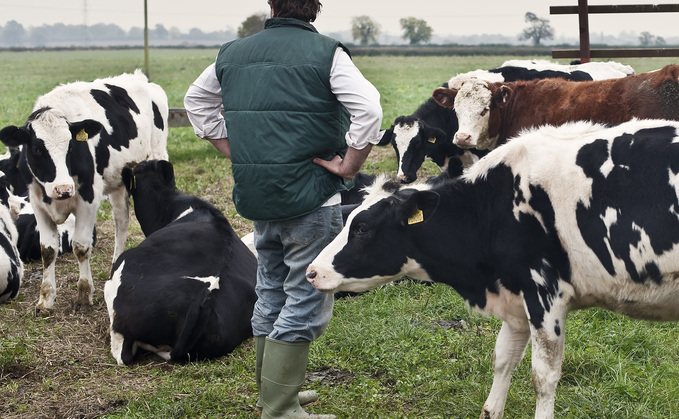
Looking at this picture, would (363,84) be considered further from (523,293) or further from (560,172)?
(523,293)

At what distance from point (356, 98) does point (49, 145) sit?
4010mm

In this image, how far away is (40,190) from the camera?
7203 millimetres

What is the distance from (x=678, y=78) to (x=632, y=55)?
487 cm

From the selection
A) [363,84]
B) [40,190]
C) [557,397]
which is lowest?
[557,397]

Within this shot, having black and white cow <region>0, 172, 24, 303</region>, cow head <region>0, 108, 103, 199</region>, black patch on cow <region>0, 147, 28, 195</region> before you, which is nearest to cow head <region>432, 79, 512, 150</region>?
cow head <region>0, 108, 103, 199</region>

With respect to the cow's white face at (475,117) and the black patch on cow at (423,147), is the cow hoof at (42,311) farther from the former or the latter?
the black patch on cow at (423,147)

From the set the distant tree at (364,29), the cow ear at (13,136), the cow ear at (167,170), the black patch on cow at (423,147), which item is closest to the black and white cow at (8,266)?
the cow ear at (13,136)

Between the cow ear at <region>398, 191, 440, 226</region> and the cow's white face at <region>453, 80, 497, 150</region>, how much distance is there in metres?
5.02

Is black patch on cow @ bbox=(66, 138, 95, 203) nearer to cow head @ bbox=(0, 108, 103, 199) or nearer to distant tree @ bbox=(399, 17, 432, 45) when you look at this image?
cow head @ bbox=(0, 108, 103, 199)

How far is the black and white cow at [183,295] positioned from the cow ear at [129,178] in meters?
1.10

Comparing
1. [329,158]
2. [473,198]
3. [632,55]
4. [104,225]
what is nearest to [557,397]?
[473,198]

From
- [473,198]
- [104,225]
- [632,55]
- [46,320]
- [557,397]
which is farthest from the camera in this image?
[632,55]

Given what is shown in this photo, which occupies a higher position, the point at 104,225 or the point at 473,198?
the point at 473,198

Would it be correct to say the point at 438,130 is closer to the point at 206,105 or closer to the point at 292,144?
the point at 206,105
